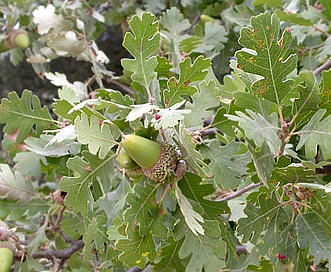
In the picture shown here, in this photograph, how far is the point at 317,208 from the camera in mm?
906

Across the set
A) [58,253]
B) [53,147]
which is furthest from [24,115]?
[58,253]

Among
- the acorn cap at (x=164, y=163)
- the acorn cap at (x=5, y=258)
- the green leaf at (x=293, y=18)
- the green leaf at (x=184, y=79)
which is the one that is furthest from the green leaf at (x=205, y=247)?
the green leaf at (x=293, y=18)

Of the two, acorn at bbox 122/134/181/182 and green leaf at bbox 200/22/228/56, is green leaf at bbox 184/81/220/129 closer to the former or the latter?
acorn at bbox 122/134/181/182

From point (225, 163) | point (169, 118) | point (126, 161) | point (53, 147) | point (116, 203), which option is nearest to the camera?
point (169, 118)

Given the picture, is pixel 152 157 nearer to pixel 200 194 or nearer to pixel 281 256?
pixel 200 194

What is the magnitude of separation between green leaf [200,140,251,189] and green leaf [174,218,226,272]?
A: 102 millimetres

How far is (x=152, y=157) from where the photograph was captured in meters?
0.84

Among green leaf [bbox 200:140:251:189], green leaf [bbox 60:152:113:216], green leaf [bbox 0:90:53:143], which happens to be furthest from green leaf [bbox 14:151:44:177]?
green leaf [bbox 200:140:251:189]

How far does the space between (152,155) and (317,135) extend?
0.27 metres

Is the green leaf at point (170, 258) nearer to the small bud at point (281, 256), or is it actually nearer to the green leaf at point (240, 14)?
the small bud at point (281, 256)

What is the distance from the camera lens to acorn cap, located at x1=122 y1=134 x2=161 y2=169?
32.6 inches

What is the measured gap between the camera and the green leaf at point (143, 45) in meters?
0.88

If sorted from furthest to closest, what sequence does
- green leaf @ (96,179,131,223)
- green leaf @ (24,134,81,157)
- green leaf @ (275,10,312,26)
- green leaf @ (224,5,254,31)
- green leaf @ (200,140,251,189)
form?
green leaf @ (224,5,254,31) → green leaf @ (275,10,312,26) → green leaf @ (96,179,131,223) → green leaf @ (24,134,81,157) → green leaf @ (200,140,251,189)

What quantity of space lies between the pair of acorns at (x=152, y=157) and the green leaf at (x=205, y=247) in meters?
0.10
